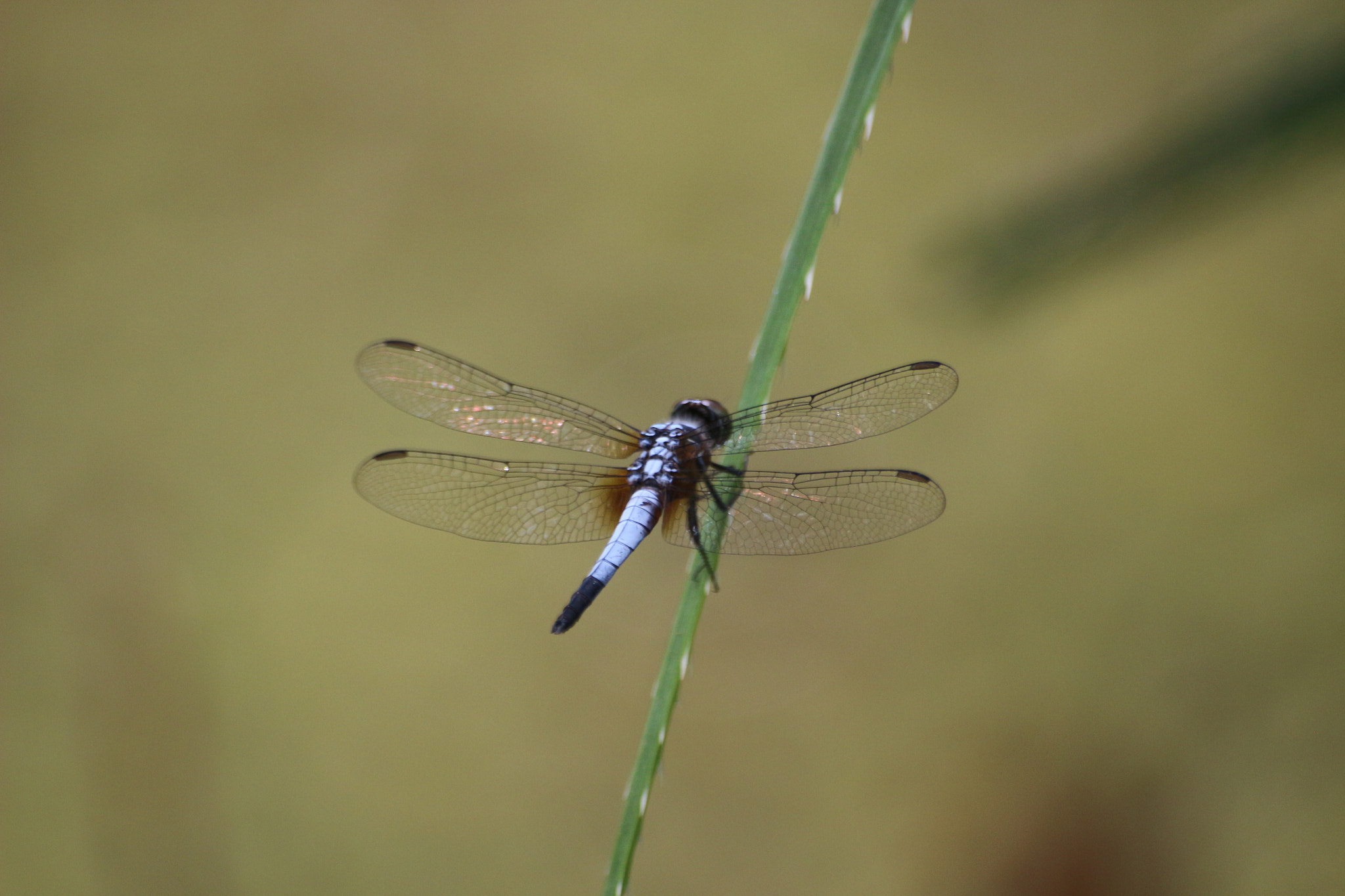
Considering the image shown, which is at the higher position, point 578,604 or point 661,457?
point 661,457

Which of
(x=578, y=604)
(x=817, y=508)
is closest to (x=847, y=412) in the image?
(x=817, y=508)

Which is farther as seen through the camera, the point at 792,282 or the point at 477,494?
the point at 477,494

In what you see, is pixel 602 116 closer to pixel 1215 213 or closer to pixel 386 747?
pixel 386 747

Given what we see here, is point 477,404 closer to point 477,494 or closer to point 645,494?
point 477,494

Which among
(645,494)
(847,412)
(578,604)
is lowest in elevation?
(578,604)

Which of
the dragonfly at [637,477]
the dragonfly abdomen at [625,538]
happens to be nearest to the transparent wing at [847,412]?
the dragonfly at [637,477]

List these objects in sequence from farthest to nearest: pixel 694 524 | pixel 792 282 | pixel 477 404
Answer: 1. pixel 477 404
2. pixel 694 524
3. pixel 792 282

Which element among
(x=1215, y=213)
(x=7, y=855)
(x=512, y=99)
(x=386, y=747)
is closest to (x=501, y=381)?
(x=1215, y=213)
